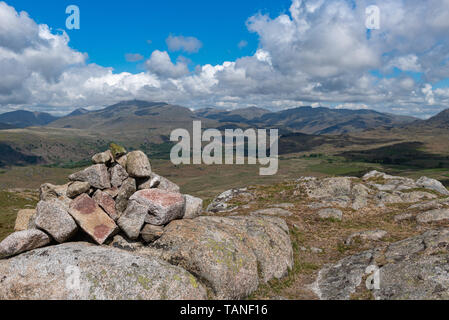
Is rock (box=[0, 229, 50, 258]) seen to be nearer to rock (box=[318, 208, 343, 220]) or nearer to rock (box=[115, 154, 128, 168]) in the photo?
rock (box=[115, 154, 128, 168])

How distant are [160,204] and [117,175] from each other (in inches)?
233

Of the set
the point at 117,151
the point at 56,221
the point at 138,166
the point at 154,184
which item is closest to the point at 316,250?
the point at 154,184

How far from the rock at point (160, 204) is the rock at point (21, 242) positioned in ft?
20.5

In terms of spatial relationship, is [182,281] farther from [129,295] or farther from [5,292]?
[5,292]

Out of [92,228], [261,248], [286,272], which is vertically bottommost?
[286,272]

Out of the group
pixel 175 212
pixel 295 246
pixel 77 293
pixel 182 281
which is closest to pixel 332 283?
pixel 295 246

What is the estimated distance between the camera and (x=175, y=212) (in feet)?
69.7

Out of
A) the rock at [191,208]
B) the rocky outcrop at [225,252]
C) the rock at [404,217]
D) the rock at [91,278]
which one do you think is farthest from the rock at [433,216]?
the rock at [91,278]

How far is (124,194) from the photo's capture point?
22.6m

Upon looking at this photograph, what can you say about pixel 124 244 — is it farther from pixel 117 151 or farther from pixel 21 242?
pixel 117 151

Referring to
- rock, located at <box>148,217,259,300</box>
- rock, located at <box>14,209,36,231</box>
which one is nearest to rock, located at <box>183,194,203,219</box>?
rock, located at <box>148,217,259,300</box>

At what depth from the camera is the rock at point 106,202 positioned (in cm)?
2138

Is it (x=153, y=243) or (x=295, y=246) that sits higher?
(x=153, y=243)
